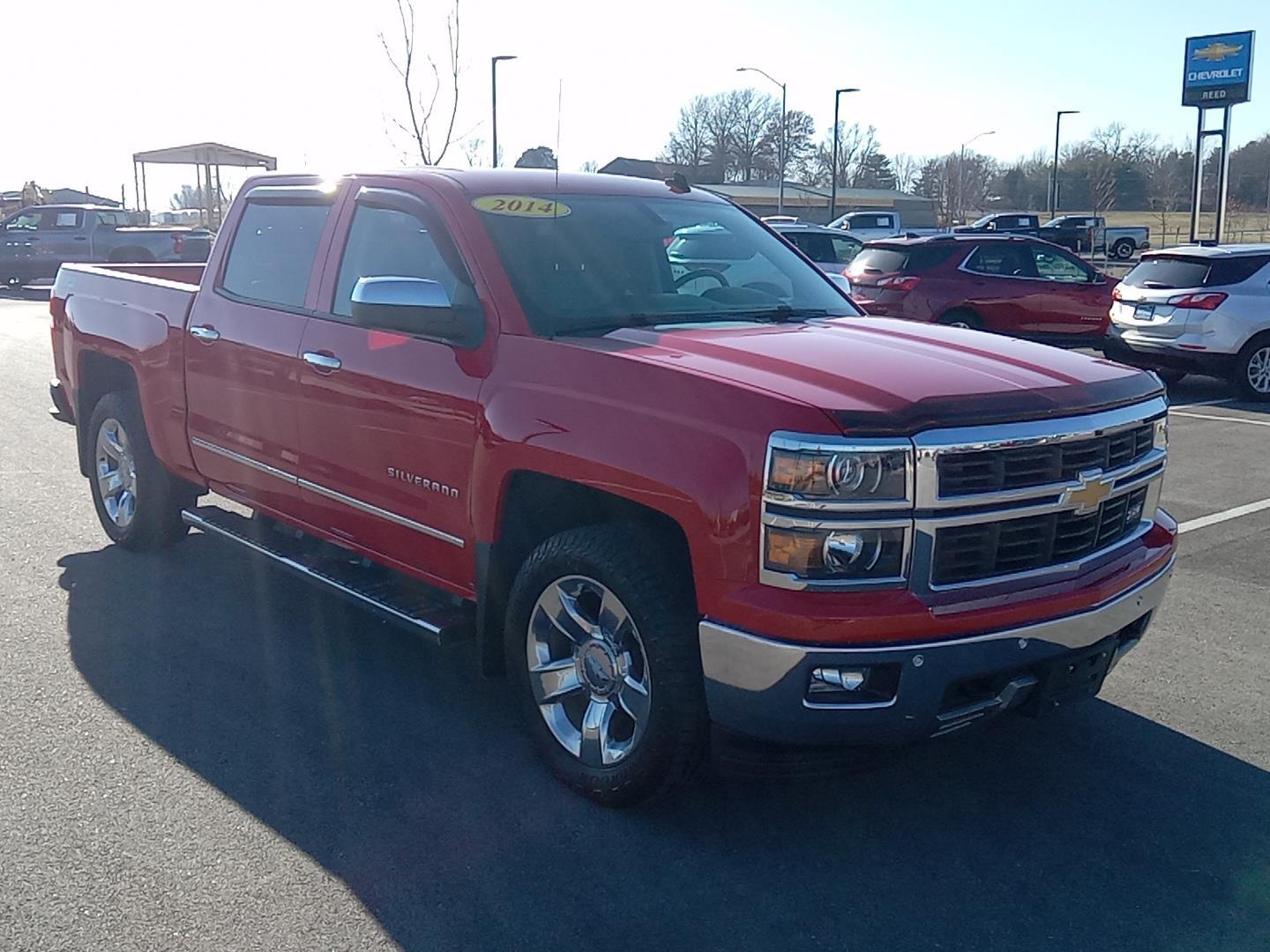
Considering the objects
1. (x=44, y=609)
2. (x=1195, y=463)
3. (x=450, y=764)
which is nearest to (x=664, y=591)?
(x=450, y=764)

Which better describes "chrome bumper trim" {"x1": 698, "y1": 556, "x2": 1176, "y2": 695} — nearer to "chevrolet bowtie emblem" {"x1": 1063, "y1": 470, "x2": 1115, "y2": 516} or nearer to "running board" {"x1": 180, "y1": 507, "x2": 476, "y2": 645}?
"chevrolet bowtie emblem" {"x1": 1063, "y1": 470, "x2": 1115, "y2": 516}

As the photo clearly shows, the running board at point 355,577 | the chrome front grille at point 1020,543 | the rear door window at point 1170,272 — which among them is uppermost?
the rear door window at point 1170,272

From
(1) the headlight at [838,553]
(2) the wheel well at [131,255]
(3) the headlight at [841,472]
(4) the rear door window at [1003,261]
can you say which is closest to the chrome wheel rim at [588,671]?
(1) the headlight at [838,553]

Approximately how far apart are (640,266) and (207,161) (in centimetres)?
3792

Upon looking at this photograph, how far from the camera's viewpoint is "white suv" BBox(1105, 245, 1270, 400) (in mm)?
12898

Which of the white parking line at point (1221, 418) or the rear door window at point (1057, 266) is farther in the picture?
the rear door window at point (1057, 266)

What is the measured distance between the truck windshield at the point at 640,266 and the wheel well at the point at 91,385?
3.23m

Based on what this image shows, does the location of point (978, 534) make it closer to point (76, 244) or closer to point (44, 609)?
point (44, 609)

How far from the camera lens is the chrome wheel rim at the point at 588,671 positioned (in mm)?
3787

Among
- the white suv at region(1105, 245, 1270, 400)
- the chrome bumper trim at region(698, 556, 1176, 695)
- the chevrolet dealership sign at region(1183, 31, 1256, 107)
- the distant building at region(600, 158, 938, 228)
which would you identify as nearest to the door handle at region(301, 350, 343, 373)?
the chrome bumper trim at region(698, 556, 1176, 695)

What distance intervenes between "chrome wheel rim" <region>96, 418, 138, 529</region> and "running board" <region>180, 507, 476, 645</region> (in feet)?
→ 2.37

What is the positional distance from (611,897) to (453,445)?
1623 millimetres

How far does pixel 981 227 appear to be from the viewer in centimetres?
4391

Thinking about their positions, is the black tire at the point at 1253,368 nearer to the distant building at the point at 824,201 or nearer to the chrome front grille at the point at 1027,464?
the chrome front grille at the point at 1027,464
